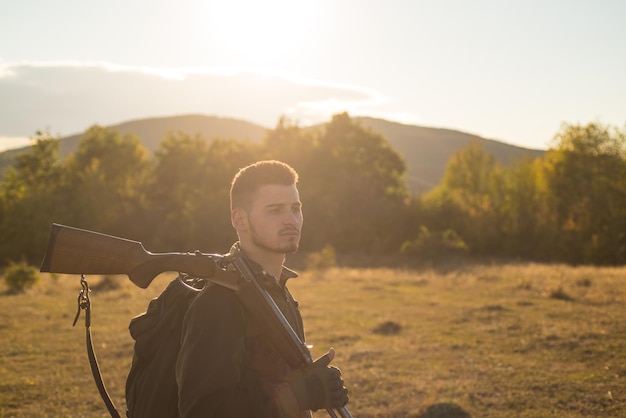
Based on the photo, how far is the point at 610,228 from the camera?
51.0 metres

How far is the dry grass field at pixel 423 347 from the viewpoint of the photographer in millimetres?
9641

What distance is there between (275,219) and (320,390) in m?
1.04

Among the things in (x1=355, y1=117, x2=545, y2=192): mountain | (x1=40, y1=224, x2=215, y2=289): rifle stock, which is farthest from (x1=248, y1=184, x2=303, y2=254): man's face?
(x1=355, y1=117, x2=545, y2=192): mountain

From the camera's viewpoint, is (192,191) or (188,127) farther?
(188,127)

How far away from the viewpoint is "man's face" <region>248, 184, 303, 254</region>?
3.66 meters

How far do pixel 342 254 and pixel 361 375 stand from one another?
39845 mm

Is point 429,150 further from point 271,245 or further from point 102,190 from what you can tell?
point 271,245

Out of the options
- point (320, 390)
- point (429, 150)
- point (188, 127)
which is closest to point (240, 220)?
point (320, 390)

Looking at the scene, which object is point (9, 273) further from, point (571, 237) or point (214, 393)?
point (571, 237)

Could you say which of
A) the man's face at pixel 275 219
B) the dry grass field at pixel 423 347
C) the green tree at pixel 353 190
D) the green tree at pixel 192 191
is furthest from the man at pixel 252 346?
the green tree at pixel 353 190

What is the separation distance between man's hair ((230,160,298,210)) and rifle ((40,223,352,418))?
39 cm

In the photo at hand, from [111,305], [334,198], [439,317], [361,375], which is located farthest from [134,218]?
[361,375]

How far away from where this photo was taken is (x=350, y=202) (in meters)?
54.2

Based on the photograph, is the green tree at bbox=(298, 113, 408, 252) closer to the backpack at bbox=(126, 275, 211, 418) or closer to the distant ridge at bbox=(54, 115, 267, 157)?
the backpack at bbox=(126, 275, 211, 418)
